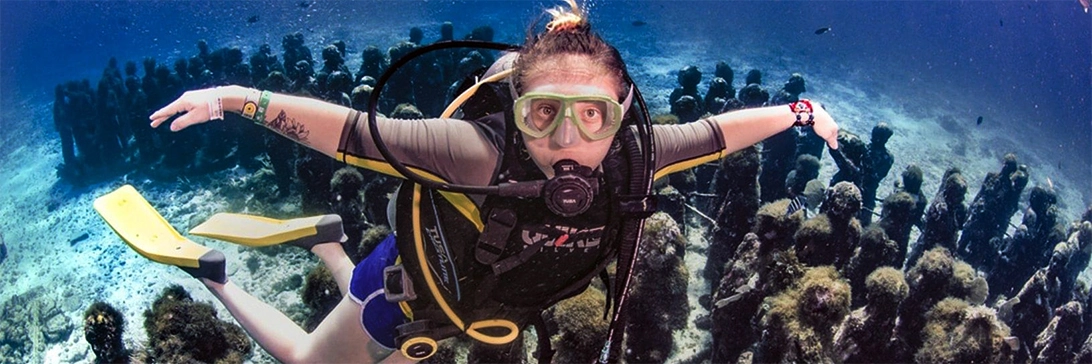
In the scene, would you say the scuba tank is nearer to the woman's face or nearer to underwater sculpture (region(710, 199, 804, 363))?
the woman's face

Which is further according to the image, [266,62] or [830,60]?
[830,60]

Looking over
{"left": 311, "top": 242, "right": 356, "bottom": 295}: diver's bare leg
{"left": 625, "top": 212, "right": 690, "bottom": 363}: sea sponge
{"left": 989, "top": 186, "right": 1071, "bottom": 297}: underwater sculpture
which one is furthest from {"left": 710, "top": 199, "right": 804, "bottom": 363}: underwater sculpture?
{"left": 989, "top": 186, "right": 1071, "bottom": 297}: underwater sculpture

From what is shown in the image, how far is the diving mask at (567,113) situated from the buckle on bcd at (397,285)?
1229 millimetres

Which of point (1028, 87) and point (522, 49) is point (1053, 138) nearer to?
point (1028, 87)

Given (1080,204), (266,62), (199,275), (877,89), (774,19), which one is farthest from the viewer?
(774,19)

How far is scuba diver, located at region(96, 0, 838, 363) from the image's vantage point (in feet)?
7.46

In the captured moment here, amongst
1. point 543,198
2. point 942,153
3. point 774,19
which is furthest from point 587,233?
point 774,19

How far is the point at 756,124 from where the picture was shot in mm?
3236

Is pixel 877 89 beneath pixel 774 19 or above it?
beneath

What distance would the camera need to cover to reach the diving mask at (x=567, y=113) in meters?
2.30

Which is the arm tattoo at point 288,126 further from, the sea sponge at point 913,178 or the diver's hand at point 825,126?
the sea sponge at point 913,178

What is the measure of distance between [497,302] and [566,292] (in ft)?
1.22

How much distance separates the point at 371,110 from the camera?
7.27 ft

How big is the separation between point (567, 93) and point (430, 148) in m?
0.63
